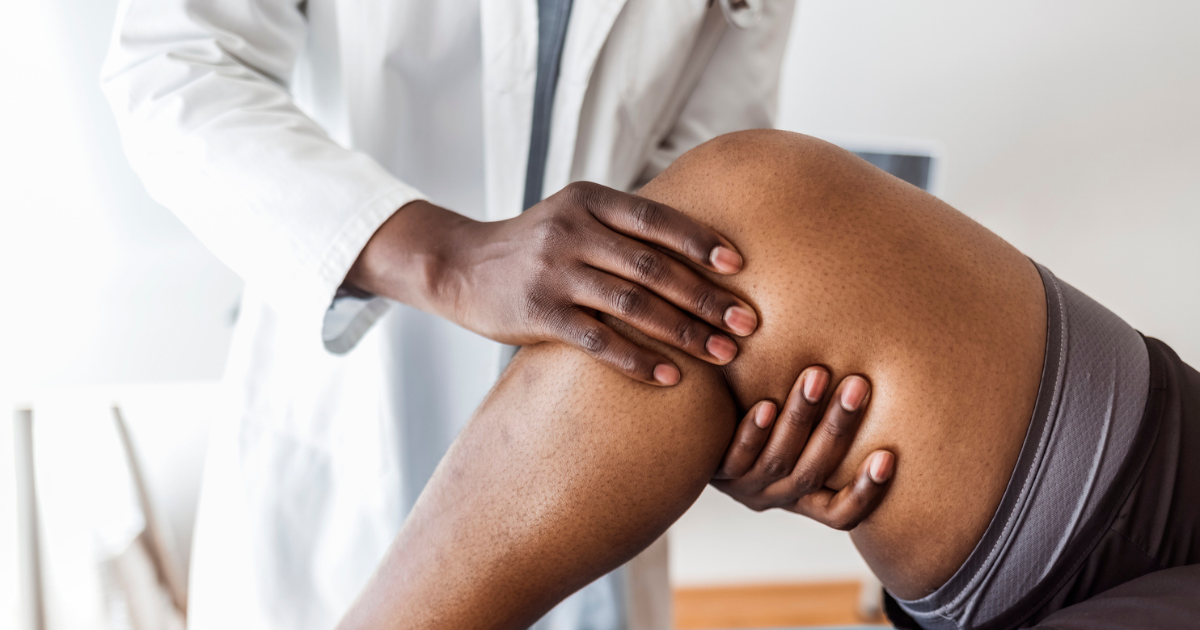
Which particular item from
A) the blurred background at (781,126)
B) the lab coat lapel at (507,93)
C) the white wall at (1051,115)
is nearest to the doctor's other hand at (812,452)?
the lab coat lapel at (507,93)

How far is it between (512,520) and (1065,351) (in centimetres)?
A: 39

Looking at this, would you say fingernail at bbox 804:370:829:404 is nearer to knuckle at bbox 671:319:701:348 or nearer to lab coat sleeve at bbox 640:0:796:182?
knuckle at bbox 671:319:701:348

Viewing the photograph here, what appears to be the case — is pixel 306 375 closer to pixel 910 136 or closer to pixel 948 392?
pixel 948 392

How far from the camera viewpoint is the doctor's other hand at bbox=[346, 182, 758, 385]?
0.48m

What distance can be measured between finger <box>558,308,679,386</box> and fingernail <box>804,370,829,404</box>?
0.09 meters

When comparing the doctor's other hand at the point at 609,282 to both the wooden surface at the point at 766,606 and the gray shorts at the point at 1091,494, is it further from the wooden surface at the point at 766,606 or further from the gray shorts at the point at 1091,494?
the wooden surface at the point at 766,606

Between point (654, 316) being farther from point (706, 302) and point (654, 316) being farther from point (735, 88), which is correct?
point (735, 88)

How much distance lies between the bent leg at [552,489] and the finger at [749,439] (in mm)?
10

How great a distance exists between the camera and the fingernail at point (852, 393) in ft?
1.57

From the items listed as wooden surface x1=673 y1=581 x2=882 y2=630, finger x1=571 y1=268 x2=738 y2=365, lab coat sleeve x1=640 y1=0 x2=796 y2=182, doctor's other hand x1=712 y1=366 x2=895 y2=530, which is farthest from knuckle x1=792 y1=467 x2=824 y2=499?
wooden surface x1=673 y1=581 x2=882 y2=630

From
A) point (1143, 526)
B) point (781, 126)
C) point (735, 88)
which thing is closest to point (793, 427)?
point (1143, 526)

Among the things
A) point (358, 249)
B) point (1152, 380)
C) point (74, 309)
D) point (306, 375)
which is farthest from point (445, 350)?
point (74, 309)

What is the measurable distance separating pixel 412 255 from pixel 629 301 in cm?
20

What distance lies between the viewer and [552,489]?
19.2 inches
